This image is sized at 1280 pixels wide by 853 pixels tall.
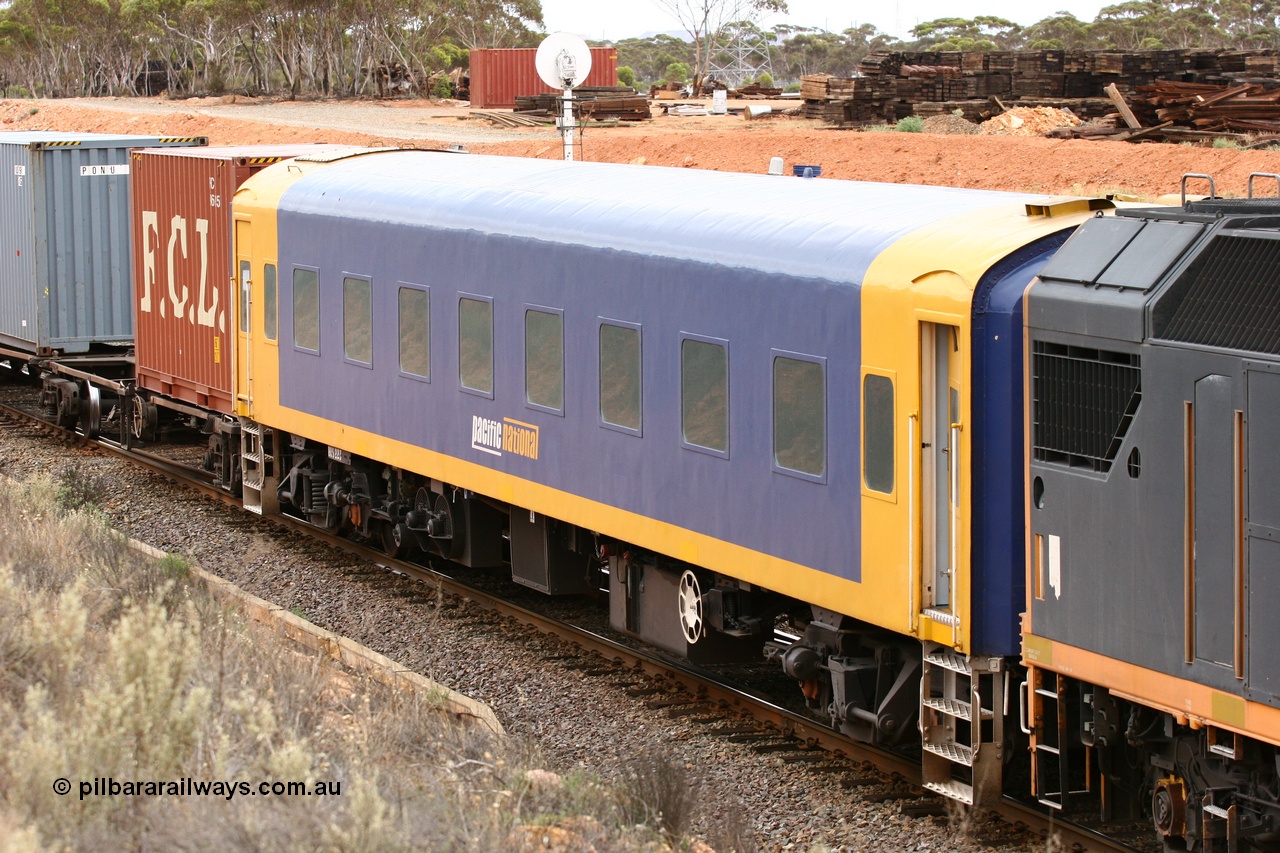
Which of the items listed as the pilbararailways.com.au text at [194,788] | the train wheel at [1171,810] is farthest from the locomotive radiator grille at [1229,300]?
the pilbararailways.com.au text at [194,788]

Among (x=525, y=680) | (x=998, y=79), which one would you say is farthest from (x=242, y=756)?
(x=998, y=79)

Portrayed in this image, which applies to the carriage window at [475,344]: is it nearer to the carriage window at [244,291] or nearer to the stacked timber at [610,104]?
the carriage window at [244,291]

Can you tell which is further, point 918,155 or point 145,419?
point 918,155

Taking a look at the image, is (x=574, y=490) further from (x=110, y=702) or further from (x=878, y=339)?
(x=110, y=702)

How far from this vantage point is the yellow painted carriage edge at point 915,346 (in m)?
8.16

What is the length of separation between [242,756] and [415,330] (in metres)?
6.60

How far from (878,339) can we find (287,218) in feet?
25.9

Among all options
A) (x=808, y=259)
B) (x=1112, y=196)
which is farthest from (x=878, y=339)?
(x=1112, y=196)

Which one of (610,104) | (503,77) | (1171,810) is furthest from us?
(503,77)

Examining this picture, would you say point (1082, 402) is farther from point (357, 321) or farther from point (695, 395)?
point (357, 321)

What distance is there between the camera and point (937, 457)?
8367mm

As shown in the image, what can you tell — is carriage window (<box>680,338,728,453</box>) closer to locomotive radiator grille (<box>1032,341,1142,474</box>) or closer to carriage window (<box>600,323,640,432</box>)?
carriage window (<box>600,323,640,432</box>)

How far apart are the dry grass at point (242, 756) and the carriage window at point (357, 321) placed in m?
3.84

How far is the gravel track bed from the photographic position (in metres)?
8.80
